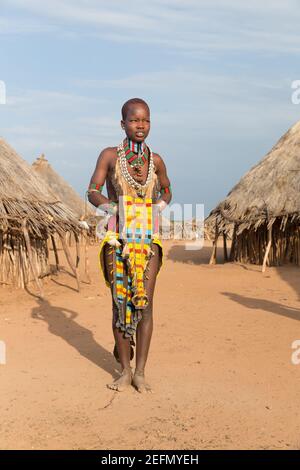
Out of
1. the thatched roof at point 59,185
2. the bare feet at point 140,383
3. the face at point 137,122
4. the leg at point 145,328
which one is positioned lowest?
the bare feet at point 140,383

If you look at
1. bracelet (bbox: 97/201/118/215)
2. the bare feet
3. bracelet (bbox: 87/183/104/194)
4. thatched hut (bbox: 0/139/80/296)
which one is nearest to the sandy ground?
the bare feet

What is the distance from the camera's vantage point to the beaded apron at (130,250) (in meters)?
4.10

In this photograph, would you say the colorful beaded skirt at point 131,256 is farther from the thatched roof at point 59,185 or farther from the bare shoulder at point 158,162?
the thatched roof at point 59,185

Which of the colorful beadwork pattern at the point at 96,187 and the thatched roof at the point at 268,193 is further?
the thatched roof at the point at 268,193

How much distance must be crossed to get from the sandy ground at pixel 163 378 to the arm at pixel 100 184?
1295mm

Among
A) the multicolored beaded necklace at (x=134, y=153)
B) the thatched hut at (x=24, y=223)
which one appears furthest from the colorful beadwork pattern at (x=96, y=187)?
the thatched hut at (x=24, y=223)

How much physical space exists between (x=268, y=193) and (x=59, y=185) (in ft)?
43.2

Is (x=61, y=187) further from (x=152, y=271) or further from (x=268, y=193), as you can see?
(x=152, y=271)

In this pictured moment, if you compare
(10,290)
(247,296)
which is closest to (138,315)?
(247,296)

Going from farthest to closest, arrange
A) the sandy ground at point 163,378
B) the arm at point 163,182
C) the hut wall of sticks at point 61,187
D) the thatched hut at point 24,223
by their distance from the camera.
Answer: the hut wall of sticks at point 61,187 → the thatched hut at point 24,223 → the arm at point 163,182 → the sandy ground at point 163,378

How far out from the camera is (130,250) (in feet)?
13.5

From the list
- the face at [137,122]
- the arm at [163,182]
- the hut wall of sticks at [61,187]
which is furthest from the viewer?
the hut wall of sticks at [61,187]

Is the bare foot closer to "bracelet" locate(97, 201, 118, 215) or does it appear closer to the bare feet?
the bare feet

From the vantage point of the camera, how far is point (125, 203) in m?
4.11
